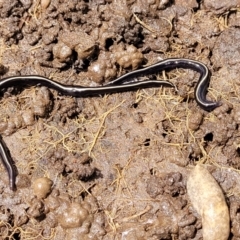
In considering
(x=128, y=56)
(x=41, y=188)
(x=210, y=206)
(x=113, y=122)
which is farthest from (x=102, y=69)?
(x=210, y=206)

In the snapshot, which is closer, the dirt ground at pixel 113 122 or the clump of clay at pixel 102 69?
the dirt ground at pixel 113 122

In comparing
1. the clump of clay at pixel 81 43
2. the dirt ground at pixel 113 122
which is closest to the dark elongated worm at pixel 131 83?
the dirt ground at pixel 113 122

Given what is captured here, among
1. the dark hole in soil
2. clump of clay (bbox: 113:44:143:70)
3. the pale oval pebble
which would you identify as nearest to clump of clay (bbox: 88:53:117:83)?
clump of clay (bbox: 113:44:143:70)

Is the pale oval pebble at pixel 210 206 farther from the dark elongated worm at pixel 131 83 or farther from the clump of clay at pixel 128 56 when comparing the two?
the clump of clay at pixel 128 56

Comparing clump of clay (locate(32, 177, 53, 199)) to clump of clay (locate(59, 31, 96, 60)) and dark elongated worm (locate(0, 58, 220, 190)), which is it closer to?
dark elongated worm (locate(0, 58, 220, 190))

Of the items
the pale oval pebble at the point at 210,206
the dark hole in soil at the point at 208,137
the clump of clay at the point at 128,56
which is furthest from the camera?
the clump of clay at the point at 128,56
